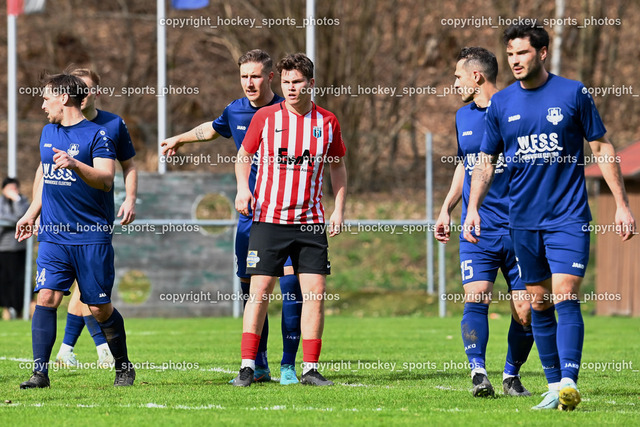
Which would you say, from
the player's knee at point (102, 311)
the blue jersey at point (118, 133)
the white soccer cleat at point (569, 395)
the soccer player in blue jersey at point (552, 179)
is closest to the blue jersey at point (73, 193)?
the blue jersey at point (118, 133)

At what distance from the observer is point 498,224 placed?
723cm

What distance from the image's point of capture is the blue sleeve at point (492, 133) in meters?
6.56

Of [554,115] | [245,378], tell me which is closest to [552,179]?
[554,115]

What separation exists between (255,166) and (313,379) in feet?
5.59

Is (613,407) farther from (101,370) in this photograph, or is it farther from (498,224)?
(101,370)

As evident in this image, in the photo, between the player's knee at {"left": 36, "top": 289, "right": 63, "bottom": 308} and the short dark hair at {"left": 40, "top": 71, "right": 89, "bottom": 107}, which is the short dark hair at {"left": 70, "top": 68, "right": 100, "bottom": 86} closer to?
the short dark hair at {"left": 40, "top": 71, "right": 89, "bottom": 107}

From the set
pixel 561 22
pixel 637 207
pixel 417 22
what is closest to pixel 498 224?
pixel 637 207

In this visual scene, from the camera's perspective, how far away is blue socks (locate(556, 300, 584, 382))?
614cm

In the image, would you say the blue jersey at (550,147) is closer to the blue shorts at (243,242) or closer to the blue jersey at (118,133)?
the blue shorts at (243,242)

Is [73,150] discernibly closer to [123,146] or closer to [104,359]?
→ [123,146]

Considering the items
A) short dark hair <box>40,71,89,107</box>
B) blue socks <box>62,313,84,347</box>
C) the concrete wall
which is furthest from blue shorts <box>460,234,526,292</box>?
the concrete wall

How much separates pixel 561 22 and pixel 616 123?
5.33m

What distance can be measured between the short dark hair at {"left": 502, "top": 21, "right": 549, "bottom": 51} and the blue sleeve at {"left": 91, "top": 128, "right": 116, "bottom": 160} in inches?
115

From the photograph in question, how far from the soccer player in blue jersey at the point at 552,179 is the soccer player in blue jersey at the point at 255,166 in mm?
2184
